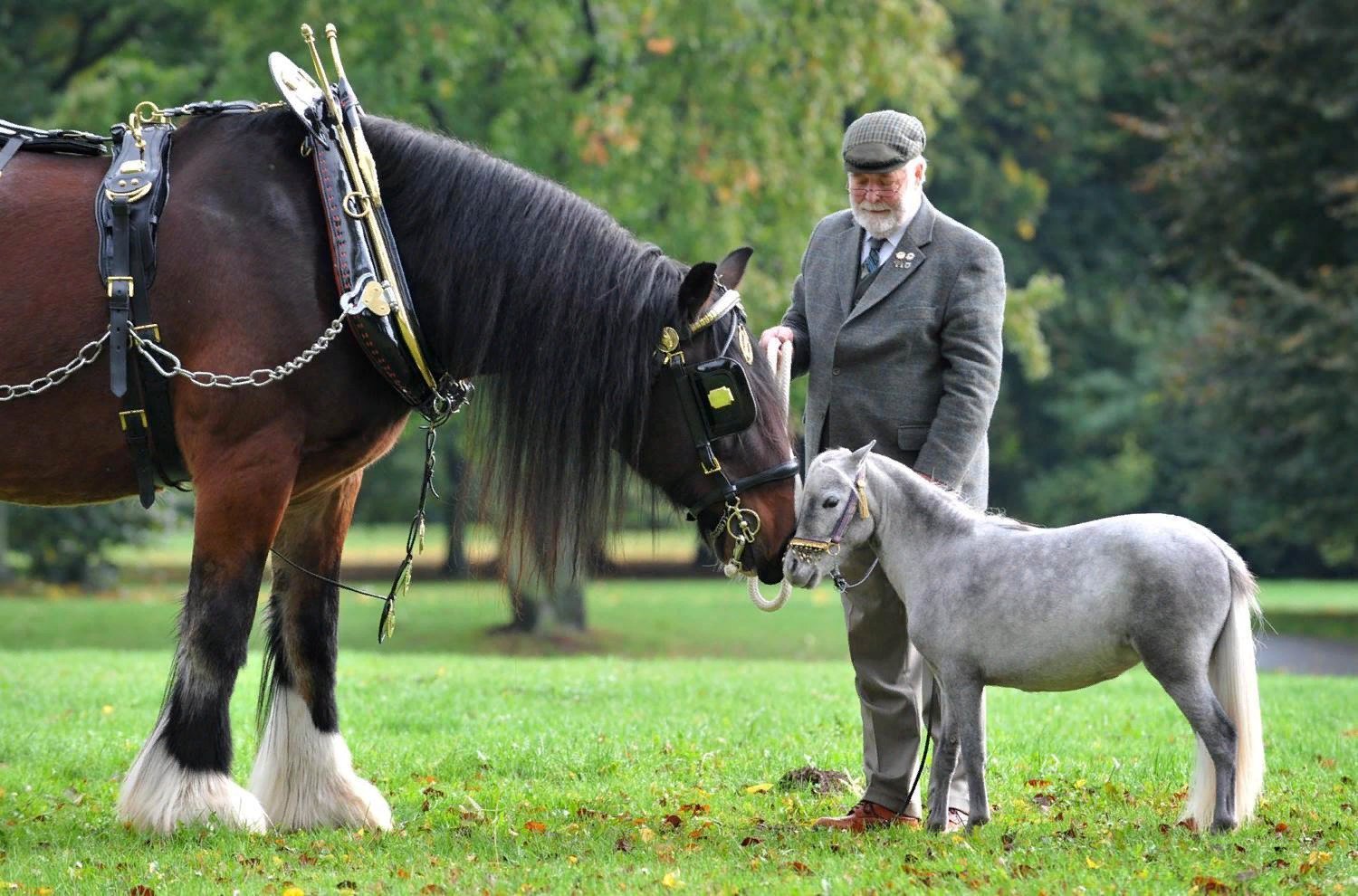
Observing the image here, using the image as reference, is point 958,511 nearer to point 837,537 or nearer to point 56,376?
point 837,537

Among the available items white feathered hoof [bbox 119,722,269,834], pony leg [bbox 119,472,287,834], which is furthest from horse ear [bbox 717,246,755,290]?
white feathered hoof [bbox 119,722,269,834]

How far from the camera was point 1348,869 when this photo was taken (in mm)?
4289

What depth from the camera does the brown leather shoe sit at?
494 centimetres

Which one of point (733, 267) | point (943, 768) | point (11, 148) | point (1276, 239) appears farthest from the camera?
point (1276, 239)

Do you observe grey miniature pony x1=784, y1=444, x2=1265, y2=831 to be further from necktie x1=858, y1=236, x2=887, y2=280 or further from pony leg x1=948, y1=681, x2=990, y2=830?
necktie x1=858, y1=236, x2=887, y2=280

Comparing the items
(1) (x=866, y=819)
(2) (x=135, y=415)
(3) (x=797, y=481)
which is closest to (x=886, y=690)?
(1) (x=866, y=819)

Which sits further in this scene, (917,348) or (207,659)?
(917,348)

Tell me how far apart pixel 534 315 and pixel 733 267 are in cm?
71

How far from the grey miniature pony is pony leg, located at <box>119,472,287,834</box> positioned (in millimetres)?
1720

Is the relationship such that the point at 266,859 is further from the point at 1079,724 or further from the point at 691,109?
the point at 691,109

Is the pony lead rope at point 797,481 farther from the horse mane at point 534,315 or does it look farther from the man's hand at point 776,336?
the horse mane at point 534,315

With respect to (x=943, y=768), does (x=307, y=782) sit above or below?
below

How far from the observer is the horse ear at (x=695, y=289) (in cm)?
463

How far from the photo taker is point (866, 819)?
4973 mm
